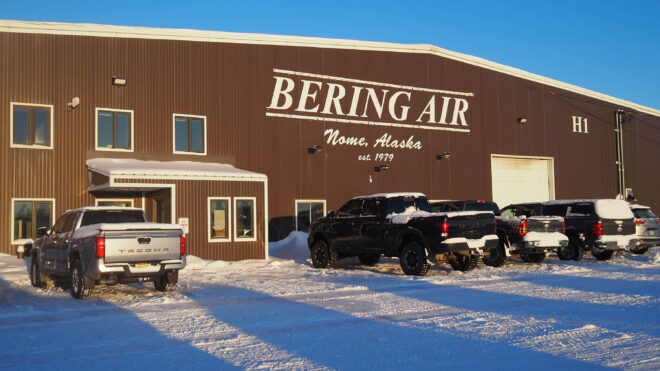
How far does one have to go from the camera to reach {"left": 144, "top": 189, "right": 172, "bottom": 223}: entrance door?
20.9 meters

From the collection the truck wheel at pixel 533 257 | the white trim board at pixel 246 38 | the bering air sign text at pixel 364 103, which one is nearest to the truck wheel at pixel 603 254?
the truck wheel at pixel 533 257

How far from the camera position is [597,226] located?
18.9 meters

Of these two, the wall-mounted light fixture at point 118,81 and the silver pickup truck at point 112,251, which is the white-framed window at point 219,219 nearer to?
the wall-mounted light fixture at point 118,81

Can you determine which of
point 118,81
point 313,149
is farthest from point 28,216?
point 313,149

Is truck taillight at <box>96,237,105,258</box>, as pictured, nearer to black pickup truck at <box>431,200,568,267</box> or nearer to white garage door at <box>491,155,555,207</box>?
black pickup truck at <box>431,200,568,267</box>

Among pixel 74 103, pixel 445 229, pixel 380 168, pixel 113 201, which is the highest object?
pixel 74 103

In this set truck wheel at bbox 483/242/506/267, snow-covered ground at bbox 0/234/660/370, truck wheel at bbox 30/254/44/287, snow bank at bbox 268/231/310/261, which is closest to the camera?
snow-covered ground at bbox 0/234/660/370

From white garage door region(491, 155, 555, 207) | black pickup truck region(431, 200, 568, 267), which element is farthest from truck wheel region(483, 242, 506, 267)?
white garage door region(491, 155, 555, 207)

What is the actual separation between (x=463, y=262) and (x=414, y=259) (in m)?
1.78

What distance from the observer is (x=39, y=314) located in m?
10.3

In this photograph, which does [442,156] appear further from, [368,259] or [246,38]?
[368,259]

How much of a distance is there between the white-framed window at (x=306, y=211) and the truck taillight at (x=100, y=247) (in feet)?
49.9

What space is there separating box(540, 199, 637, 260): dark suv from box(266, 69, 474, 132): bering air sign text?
1131 cm

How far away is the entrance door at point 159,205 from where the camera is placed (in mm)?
20891
